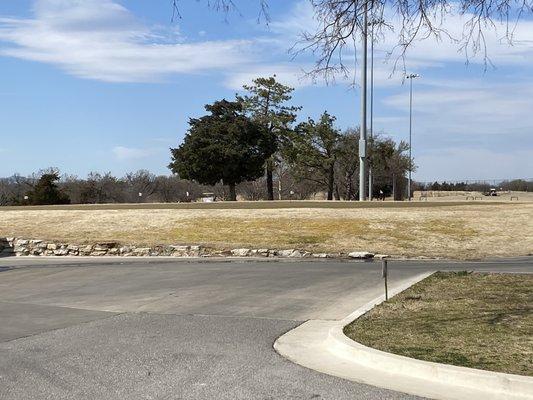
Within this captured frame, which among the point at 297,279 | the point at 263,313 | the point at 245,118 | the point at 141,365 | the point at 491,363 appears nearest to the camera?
the point at 491,363

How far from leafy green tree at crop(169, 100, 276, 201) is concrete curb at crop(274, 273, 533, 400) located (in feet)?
142

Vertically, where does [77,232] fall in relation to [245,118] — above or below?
below

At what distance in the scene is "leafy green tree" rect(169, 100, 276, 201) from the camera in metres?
50.9

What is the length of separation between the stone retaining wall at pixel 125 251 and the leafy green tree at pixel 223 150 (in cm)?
2751

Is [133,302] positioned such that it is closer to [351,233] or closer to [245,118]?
[351,233]

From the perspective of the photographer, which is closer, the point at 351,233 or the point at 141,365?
the point at 141,365

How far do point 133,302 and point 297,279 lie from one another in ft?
12.6

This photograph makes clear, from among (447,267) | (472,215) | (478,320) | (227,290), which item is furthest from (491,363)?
(472,215)

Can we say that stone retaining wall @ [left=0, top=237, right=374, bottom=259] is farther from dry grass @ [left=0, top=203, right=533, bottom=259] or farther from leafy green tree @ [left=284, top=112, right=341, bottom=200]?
leafy green tree @ [left=284, top=112, right=341, bottom=200]

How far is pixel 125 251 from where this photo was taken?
21.8m

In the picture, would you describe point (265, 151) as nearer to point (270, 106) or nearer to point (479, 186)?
point (270, 106)

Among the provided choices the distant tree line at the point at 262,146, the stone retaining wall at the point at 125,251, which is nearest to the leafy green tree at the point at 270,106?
the distant tree line at the point at 262,146

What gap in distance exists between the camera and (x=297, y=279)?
43.9 feet

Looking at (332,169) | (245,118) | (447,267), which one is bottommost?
(447,267)
